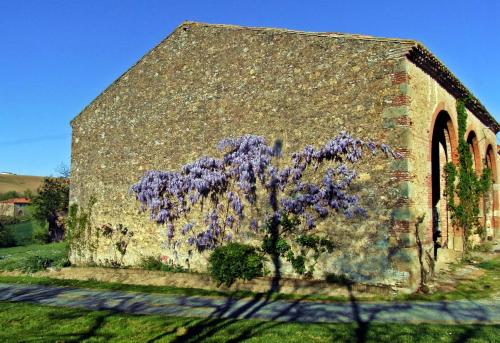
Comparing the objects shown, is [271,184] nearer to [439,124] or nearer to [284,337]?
[284,337]

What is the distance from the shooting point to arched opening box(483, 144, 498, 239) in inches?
792

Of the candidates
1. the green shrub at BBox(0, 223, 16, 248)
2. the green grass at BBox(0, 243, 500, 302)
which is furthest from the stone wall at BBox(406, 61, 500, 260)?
the green shrub at BBox(0, 223, 16, 248)

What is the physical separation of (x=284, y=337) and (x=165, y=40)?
39.2ft

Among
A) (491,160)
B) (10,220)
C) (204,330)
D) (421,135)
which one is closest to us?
(204,330)

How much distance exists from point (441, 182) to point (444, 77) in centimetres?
412

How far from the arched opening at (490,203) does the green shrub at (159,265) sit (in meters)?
14.0

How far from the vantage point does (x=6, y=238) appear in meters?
37.3

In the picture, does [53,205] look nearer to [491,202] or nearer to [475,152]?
[475,152]

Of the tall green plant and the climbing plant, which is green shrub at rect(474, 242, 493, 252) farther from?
Answer: the climbing plant

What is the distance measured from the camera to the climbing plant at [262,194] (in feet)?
37.8

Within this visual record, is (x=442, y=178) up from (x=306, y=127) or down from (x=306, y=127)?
down

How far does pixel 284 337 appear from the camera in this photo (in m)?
7.36

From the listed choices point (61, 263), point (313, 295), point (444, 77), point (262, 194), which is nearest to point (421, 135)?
point (444, 77)

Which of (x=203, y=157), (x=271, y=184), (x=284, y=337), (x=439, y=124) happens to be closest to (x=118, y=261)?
(x=203, y=157)
